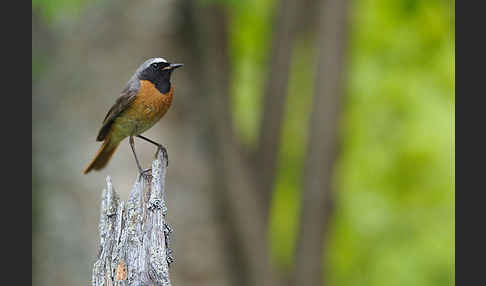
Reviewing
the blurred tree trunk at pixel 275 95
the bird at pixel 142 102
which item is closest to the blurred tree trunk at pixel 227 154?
the blurred tree trunk at pixel 275 95

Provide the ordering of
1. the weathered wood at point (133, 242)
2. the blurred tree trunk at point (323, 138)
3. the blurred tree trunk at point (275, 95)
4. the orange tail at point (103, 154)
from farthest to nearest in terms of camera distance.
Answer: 1. the blurred tree trunk at point (275, 95)
2. the blurred tree trunk at point (323, 138)
3. the orange tail at point (103, 154)
4. the weathered wood at point (133, 242)

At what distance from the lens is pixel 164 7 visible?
8.41 metres

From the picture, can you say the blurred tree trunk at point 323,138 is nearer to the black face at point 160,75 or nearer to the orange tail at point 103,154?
the orange tail at point 103,154

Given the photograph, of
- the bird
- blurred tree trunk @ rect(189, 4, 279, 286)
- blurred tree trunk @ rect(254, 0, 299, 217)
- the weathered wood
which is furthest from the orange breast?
blurred tree trunk @ rect(254, 0, 299, 217)

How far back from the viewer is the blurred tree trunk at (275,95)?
342 inches

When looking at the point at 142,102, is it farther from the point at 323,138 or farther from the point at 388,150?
the point at 388,150

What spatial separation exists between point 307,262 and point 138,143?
241cm

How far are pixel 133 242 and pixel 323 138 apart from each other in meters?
4.88

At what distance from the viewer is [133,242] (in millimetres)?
3643

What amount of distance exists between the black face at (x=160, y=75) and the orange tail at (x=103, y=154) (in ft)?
2.15

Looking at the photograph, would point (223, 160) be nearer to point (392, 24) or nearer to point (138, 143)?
point (138, 143)

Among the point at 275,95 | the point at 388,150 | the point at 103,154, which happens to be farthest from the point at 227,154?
the point at 388,150

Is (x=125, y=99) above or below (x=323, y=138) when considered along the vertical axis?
below

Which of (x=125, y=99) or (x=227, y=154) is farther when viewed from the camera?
(x=227, y=154)
